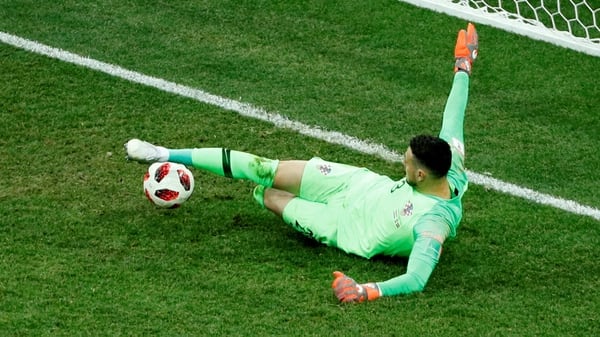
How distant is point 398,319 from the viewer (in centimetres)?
609

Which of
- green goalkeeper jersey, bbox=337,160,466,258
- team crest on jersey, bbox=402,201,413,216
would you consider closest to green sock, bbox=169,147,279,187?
green goalkeeper jersey, bbox=337,160,466,258

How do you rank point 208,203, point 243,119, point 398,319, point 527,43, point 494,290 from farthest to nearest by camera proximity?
point 527,43 → point 243,119 → point 208,203 → point 494,290 → point 398,319

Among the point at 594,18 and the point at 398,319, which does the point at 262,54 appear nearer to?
the point at 594,18

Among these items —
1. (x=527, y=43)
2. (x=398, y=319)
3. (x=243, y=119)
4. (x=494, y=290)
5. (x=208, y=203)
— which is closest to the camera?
(x=398, y=319)

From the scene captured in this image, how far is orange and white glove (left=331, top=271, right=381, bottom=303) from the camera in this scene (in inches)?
242

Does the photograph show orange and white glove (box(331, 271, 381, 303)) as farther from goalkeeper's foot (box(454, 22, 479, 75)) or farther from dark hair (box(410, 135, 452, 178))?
goalkeeper's foot (box(454, 22, 479, 75))

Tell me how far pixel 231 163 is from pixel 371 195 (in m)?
0.75

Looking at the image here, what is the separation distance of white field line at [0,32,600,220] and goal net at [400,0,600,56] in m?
2.20

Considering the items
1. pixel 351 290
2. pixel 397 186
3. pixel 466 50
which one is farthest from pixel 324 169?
pixel 466 50

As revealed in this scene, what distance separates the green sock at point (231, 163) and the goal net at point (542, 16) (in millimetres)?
3476

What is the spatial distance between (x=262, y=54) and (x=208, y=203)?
222cm

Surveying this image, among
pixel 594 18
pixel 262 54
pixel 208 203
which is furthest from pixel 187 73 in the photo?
pixel 594 18

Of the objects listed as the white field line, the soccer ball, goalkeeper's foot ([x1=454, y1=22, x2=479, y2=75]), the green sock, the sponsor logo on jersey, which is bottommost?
the white field line

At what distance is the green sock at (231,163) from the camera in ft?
22.8
